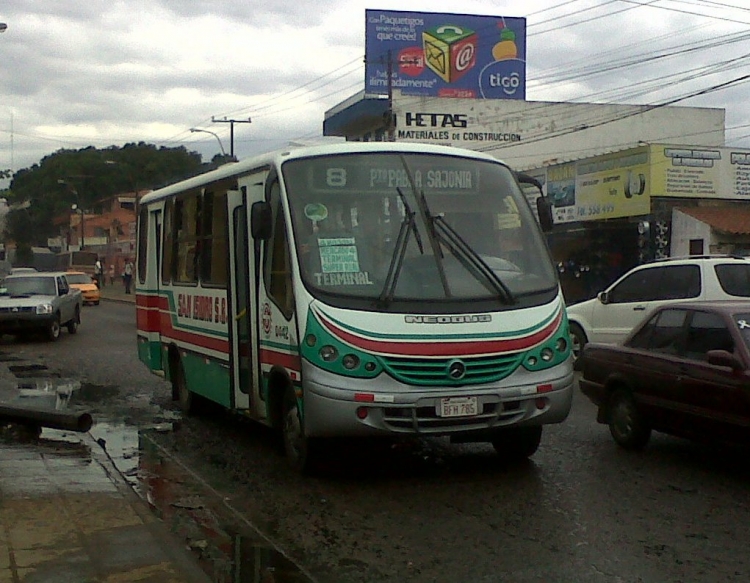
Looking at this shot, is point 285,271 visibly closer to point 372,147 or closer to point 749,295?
point 372,147

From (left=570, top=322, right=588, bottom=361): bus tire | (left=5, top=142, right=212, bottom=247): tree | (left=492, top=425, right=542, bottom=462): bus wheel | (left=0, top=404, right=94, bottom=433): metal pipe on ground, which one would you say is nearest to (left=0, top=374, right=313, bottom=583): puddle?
(left=0, top=404, right=94, bottom=433): metal pipe on ground

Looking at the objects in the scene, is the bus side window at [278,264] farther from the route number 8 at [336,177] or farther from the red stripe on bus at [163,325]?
the red stripe on bus at [163,325]

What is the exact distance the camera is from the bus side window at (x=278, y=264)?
8352mm

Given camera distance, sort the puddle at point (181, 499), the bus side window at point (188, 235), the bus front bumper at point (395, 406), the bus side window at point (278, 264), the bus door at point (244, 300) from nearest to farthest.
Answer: the puddle at point (181, 499) → the bus front bumper at point (395, 406) → the bus side window at point (278, 264) → the bus door at point (244, 300) → the bus side window at point (188, 235)


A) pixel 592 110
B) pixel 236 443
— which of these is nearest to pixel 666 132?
pixel 592 110

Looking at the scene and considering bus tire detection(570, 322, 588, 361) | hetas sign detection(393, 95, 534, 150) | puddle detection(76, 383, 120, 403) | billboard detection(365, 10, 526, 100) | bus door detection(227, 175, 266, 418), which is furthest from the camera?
billboard detection(365, 10, 526, 100)

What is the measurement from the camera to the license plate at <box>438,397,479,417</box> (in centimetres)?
775

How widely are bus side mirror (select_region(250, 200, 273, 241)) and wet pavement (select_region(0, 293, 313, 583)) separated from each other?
2.09 m

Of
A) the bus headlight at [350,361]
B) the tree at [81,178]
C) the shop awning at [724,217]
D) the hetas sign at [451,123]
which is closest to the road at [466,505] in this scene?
the bus headlight at [350,361]

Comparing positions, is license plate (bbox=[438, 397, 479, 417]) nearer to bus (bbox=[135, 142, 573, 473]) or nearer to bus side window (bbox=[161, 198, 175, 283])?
bus (bbox=[135, 142, 573, 473])

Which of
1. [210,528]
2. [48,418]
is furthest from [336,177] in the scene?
[48,418]

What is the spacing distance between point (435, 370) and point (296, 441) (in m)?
1.44

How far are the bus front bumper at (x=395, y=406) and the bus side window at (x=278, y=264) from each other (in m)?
0.73

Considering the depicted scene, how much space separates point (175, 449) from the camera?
10312mm
